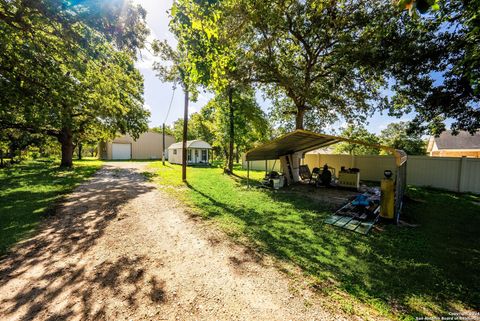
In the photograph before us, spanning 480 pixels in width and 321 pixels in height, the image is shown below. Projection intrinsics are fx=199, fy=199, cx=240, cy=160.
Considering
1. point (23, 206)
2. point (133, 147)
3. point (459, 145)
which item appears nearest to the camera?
point (23, 206)

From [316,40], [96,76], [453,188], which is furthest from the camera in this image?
[453,188]

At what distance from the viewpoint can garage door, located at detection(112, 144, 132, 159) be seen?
92.7 feet

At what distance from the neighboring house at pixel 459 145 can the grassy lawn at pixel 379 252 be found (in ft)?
75.5

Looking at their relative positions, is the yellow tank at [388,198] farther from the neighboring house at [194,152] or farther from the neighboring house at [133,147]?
the neighboring house at [133,147]

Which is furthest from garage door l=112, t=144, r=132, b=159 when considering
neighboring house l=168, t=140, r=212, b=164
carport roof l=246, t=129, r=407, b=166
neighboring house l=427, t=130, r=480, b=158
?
neighboring house l=427, t=130, r=480, b=158

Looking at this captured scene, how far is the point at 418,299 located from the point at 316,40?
404 inches

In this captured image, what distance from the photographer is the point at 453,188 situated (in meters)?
10.1

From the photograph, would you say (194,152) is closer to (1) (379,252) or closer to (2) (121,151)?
(2) (121,151)

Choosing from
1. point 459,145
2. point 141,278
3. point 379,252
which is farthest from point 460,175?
point 459,145

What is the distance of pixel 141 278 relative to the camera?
2.93 meters

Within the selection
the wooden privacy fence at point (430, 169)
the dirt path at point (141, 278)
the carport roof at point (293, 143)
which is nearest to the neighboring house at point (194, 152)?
the carport roof at point (293, 143)

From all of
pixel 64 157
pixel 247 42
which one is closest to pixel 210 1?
pixel 247 42

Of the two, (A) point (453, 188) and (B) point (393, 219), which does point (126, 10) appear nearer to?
(B) point (393, 219)

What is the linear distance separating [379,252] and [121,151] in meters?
32.1
